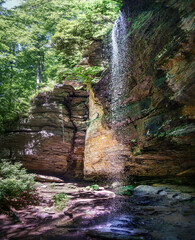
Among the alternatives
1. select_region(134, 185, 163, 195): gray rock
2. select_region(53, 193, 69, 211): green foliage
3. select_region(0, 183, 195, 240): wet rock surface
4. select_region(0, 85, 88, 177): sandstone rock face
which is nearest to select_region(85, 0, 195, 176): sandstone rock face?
select_region(134, 185, 163, 195): gray rock

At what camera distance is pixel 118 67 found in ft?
30.3

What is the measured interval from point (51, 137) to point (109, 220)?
7467mm

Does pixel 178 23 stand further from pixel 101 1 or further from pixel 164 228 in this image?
pixel 101 1

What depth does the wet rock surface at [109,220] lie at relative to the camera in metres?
2.84

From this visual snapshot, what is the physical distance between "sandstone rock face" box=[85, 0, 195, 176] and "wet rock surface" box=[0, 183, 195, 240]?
152 centimetres

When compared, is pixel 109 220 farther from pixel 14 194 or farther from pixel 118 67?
pixel 118 67

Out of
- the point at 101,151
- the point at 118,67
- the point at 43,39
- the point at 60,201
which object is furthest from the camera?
the point at 43,39

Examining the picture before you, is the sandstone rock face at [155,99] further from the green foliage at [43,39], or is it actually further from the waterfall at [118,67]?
the green foliage at [43,39]

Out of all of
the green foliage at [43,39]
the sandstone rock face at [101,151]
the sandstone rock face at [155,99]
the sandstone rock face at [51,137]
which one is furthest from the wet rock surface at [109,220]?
the green foliage at [43,39]

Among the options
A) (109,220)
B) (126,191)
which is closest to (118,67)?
(126,191)

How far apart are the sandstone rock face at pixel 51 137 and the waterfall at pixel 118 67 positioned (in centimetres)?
327

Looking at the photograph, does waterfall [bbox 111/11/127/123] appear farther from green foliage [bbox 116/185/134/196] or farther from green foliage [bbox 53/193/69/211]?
green foliage [bbox 53/193/69/211]

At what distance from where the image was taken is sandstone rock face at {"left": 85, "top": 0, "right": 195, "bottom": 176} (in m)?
5.43

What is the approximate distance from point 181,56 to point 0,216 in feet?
24.6
